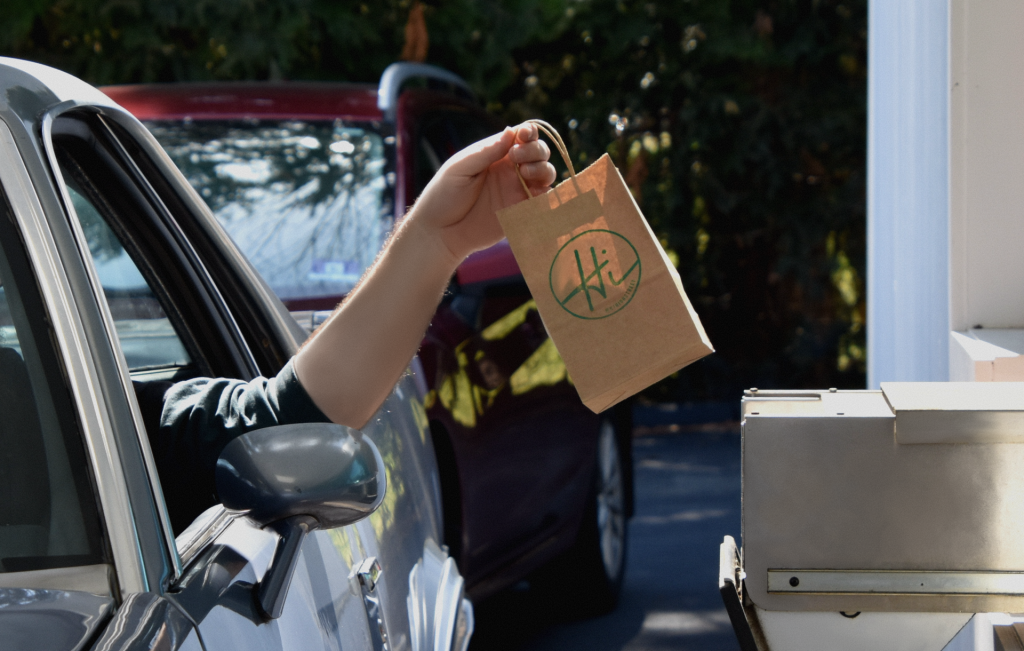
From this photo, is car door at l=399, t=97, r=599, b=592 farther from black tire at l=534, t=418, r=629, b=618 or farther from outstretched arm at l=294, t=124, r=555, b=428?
outstretched arm at l=294, t=124, r=555, b=428

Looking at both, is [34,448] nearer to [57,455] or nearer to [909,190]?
[57,455]

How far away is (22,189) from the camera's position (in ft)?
4.70

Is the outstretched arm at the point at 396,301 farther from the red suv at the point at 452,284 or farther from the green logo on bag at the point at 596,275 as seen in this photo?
the red suv at the point at 452,284

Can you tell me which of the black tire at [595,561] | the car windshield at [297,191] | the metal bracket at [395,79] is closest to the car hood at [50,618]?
the car windshield at [297,191]

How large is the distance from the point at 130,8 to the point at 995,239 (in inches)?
206

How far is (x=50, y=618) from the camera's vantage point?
124 cm

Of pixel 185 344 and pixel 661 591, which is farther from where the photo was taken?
pixel 661 591

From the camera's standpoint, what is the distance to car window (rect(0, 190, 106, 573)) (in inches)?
53.8

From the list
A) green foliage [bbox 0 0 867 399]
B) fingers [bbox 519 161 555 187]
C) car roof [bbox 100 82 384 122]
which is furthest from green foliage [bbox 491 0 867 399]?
fingers [bbox 519 161 555 187]

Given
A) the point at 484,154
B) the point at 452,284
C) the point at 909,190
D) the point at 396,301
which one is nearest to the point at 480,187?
the point at 484,154

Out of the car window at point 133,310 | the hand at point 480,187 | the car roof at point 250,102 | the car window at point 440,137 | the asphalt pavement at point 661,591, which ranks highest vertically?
the car roof at point 250,102

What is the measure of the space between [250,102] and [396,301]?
2477 millimetres

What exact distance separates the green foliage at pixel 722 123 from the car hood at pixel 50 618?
19.4 feet

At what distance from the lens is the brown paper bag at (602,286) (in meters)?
1.60
